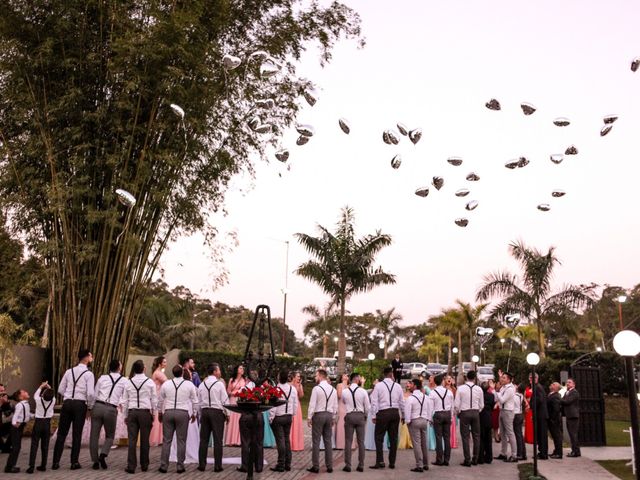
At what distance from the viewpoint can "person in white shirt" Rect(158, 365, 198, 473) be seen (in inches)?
370

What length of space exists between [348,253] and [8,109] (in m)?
16.8

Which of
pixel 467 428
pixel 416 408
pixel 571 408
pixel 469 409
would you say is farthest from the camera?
pixel 571 408

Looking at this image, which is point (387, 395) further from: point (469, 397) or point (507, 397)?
point (507, 397)

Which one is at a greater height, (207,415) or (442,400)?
(442,400)

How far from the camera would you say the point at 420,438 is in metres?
10.3

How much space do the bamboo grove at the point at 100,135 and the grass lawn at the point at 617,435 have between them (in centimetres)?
1123

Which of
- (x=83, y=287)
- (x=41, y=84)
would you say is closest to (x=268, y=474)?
(x=83, y=287)

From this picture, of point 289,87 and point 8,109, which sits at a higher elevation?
point 289,87

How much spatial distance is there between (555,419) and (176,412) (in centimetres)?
722

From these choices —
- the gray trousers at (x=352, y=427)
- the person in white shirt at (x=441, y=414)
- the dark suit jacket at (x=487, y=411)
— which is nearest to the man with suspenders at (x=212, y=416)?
the gray trousers at (x=352, y=427)

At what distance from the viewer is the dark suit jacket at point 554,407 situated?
12242 mm

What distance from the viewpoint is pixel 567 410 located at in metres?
12.6

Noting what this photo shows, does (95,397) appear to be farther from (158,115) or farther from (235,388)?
(158,115)

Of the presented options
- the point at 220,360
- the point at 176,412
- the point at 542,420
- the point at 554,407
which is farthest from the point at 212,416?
the point at 220,360
